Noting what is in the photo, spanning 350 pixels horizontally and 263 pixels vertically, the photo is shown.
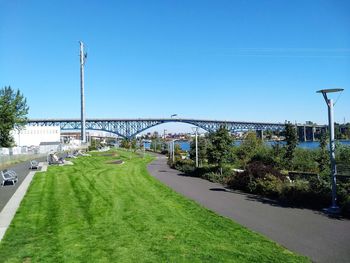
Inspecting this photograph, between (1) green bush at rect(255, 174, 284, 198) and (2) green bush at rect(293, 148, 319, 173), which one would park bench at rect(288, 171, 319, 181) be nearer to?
(1) green bush at rect(255, 174, 284, 198)

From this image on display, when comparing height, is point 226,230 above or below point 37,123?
below

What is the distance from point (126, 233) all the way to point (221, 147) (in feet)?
51.1

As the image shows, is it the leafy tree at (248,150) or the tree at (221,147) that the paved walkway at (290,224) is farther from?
the leafy tree at (248,150)

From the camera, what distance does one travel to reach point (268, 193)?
57.2 ft

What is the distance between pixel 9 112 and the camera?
52031 millimetres

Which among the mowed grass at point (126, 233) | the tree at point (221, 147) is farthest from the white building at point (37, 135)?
the mowed grass at point (126, 233)

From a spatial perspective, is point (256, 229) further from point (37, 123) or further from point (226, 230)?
point (37, 123)

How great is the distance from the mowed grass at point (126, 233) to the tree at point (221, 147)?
8.75 meters

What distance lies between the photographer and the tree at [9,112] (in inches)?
2041

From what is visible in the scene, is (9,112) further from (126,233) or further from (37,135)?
(37,135)

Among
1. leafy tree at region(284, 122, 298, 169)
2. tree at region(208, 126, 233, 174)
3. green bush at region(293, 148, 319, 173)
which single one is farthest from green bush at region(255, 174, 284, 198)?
leafy tree at region(284, 122, 298, 169)

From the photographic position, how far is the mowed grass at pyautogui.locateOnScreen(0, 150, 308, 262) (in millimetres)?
8508

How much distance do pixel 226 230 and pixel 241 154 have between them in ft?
90.8

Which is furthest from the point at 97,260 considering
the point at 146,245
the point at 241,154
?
the point at 241,154
